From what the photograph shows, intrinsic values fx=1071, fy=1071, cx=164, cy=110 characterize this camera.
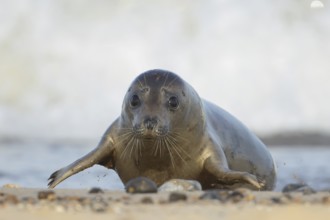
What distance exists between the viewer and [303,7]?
843 inches

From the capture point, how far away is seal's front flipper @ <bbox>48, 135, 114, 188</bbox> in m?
8.91

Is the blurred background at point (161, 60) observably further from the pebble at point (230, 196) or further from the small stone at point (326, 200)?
the small stone at point (326, 200)

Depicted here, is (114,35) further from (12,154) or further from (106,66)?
(12,154)

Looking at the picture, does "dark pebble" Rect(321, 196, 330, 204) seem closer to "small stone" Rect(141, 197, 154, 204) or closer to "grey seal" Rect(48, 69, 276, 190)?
"small stone" Rect(141, 197, 154, 204)

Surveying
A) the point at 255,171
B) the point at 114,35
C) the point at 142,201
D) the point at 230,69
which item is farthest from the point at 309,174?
the point at 114,35

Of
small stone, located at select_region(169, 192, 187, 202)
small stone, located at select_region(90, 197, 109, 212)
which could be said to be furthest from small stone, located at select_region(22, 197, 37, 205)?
small stone, located at select_region(169, 192, 187, 202)

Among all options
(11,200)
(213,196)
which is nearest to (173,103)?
(213,196)

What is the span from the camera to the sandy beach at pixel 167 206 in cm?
557

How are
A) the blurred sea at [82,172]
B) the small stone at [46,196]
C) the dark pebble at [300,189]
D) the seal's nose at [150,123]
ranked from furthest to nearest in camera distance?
the blurred sea at [82,172]
the seal's nose at [150,123]
the dark pebble at [300,189]
the small stone at [46,196]

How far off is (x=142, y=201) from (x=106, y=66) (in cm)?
1416

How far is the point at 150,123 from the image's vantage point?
321 inches

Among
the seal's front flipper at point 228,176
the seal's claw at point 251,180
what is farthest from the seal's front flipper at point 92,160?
the seal's claw at point 251,180

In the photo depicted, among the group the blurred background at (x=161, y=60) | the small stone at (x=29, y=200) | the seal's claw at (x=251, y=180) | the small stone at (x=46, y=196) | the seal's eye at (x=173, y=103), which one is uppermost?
the blurred background at (x=161, y=60)

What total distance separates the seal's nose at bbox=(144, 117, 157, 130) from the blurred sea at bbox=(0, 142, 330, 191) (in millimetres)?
1866
